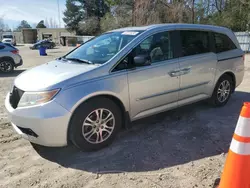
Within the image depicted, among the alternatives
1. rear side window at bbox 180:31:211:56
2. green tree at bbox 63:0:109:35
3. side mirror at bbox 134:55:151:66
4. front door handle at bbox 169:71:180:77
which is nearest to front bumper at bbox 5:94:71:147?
side mirror at bbox 134:55:151:66

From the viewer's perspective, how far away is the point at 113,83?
10.6 feet

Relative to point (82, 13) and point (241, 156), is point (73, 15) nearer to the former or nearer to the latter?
point (82, 13)

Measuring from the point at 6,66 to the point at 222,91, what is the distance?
31.5 feet

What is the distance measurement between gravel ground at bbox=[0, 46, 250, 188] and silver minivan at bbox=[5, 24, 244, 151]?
28 centimetres

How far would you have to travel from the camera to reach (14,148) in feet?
11.3

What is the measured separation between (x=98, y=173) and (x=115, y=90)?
43.1 inches

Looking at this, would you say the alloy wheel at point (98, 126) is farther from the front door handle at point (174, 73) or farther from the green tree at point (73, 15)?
the green tree at point (73, 15)

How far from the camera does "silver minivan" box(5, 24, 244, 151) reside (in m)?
2.91

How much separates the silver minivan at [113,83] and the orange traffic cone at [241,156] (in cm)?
160

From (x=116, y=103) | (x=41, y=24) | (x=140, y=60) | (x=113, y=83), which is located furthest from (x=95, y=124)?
(x=41, y=24)

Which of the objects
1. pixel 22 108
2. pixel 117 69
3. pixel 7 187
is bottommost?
pixel 7 187

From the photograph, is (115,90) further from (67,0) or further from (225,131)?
(67,0)

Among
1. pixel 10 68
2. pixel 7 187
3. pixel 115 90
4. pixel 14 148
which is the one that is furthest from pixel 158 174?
pixel 10 68

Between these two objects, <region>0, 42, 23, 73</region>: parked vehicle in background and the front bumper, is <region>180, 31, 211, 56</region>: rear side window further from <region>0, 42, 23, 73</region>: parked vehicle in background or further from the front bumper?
<region>0, 42, 23, 73</region>: parked vehicle in background
